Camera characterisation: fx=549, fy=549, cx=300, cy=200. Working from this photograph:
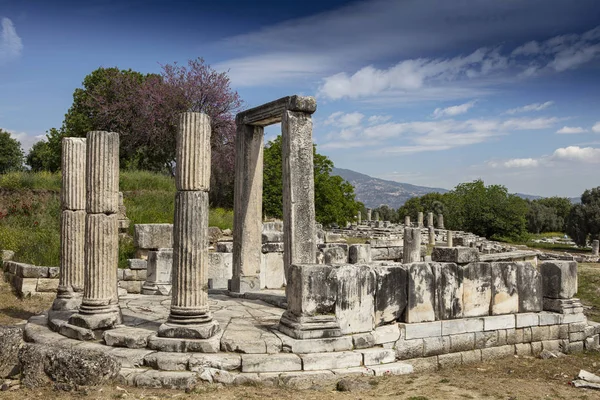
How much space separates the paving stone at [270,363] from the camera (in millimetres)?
7375

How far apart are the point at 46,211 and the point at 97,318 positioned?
37.6ft

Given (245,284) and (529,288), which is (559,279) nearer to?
(529,288)

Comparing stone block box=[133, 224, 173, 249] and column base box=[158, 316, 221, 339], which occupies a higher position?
stone block box=[133, 224, 173, 249]

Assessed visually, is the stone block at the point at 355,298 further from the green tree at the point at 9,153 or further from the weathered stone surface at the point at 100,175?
the green tree at the point at 9,153

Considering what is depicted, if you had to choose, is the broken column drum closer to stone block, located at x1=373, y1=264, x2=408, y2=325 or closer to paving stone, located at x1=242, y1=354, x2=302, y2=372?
stone block, located at x1=373, y1=264, x2=408, y2=325

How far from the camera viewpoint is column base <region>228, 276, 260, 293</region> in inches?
469

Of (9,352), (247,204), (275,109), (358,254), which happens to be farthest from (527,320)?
(9,352)

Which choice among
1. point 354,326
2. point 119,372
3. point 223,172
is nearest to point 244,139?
point 354,326

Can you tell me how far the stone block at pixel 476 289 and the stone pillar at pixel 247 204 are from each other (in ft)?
14.6

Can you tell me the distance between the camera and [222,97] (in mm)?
27500

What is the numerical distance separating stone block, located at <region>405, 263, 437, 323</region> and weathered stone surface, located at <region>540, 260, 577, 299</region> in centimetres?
299

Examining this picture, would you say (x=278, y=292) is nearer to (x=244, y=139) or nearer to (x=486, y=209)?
(x=244, y=139)

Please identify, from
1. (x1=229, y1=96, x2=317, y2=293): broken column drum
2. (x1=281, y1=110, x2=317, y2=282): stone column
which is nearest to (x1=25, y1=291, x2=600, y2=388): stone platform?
(x1=229, y1=96, x2=317, y2=293): broken column drum

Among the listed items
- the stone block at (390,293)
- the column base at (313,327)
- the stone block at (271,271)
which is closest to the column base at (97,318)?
the column base at (313,327)
